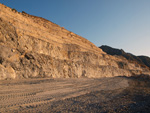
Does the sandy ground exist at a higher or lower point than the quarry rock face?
lower

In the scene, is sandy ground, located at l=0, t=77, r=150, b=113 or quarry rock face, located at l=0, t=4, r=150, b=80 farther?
quarry rock face, located at l=0, t=4, r=150, b=80

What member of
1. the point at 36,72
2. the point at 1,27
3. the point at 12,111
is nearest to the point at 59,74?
A: the point at 36,72

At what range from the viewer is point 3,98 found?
20.1 ft

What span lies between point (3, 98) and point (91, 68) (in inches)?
848

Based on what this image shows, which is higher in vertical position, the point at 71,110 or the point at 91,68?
the point at 91,68

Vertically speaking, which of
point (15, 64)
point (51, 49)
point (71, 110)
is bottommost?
point (71, 110)

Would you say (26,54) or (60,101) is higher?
(26,54)

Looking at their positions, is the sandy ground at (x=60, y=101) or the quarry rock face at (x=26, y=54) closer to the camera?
the sandy ground at (x=60, y=101)

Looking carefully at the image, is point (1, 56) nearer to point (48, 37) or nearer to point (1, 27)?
point (1, 27)

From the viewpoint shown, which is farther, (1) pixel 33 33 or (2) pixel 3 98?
(1) pixel 33 33

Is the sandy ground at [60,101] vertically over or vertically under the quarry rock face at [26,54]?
under

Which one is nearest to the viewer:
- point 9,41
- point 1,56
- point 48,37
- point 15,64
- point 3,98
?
point 3,98

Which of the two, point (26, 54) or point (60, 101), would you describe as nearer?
point (60, 101)

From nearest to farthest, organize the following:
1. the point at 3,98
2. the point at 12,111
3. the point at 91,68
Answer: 1. the point at 12,111
2. the point at 3,98
3. the point at 91,68
